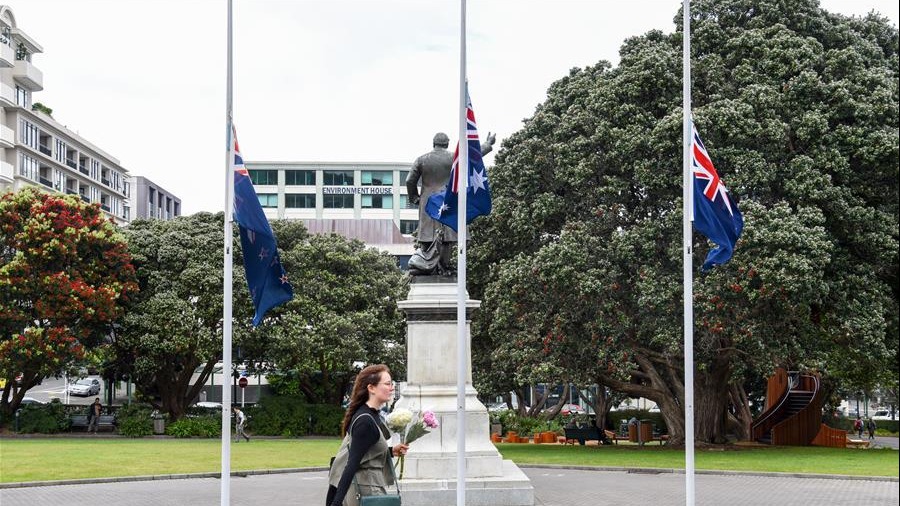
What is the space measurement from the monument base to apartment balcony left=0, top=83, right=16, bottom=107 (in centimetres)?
5769

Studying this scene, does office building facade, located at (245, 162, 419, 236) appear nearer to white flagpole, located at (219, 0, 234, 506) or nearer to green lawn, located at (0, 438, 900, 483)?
green lawn, located at (0, 438, 900, 483)

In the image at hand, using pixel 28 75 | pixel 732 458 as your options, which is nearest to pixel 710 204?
pixel 732 458

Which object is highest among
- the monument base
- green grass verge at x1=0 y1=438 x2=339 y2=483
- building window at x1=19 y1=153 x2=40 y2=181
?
building window at x1=19 y1=153 x2=40 y2=181

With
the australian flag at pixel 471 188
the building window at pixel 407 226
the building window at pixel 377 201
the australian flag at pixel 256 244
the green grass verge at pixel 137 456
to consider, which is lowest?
the green grass verge at pixel 137 456

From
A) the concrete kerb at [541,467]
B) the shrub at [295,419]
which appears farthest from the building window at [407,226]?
the concrete kerb at [541,467]

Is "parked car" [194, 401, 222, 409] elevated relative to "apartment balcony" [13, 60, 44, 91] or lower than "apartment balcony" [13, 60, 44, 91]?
lower

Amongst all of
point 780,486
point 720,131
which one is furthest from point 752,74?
point 780,486

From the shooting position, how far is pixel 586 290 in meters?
28.2

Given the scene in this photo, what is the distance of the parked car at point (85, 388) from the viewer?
257 ft

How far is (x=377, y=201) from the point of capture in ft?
330

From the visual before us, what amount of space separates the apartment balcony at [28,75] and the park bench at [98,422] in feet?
102

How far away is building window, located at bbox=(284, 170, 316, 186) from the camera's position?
10169 centimetres

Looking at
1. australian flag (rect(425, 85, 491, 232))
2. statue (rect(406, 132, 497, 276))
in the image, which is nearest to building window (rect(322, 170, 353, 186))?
statue (rect(406, 132, 497, 276))

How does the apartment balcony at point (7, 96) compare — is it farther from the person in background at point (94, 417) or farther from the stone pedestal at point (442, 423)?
the stone pedestal at point (442, 423)
